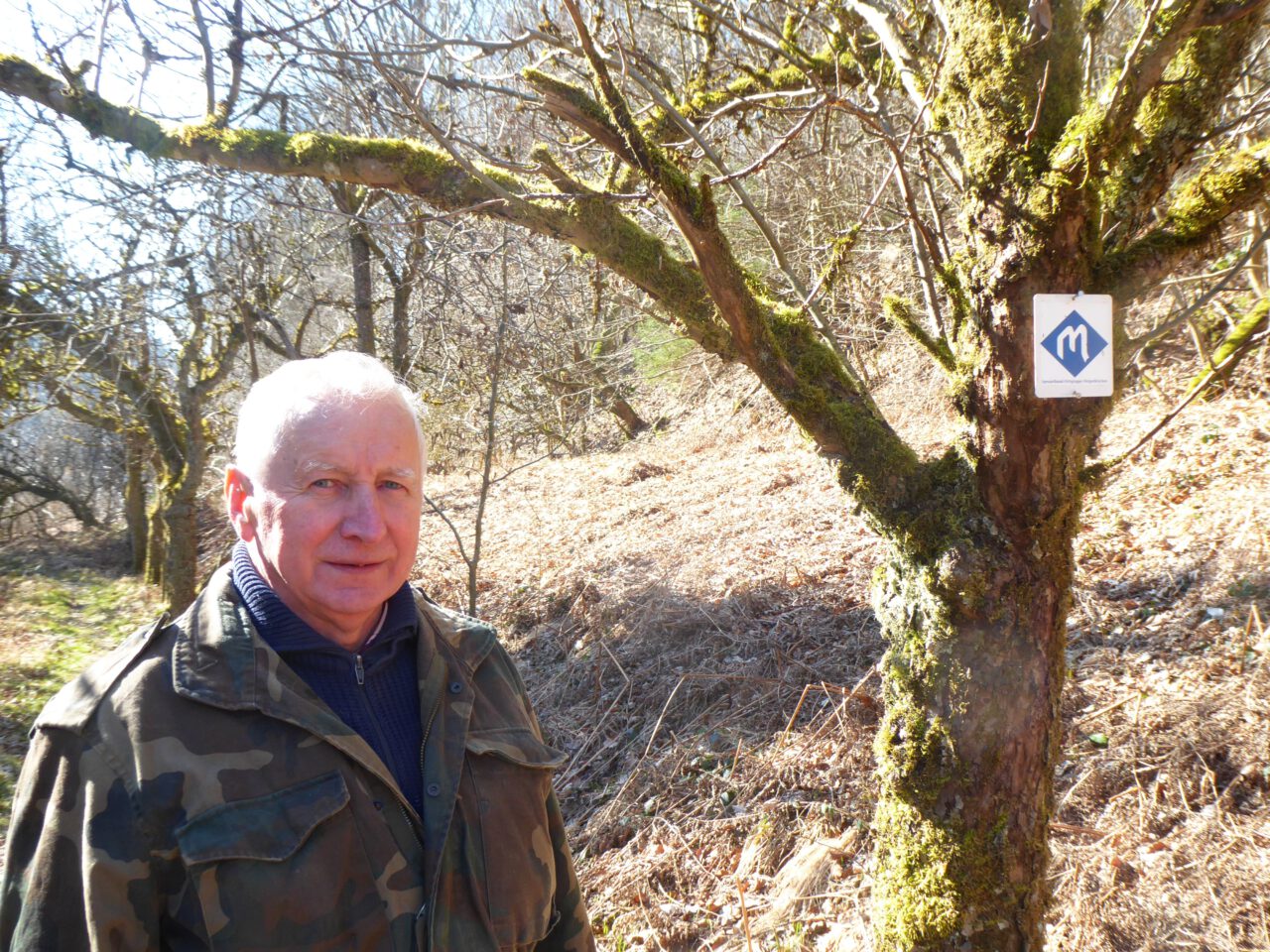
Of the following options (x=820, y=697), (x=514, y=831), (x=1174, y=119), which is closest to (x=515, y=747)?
(x=514, y=831)

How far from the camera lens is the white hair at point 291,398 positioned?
180 centimetres

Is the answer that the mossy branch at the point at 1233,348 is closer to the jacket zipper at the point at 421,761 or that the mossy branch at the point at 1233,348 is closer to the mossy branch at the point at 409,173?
the mossy branch at the point at 409,173

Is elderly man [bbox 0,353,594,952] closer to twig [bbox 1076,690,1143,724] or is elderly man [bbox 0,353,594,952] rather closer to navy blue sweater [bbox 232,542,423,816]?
navy blue sweater [bbox 232,542,423,816]

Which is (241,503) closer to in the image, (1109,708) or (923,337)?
(923,337)

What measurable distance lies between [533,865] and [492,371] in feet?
16.1

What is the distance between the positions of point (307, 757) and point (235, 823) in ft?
0.52

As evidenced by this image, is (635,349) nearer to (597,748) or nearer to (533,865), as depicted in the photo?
(597,748)

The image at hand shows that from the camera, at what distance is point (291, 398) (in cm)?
182

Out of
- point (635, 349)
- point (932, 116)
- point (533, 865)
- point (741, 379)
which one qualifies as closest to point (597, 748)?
point (533, 865)

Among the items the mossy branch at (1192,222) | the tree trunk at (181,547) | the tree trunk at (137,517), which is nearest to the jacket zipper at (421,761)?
the mossy branch at (1192,222)

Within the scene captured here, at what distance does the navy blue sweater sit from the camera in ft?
5.76

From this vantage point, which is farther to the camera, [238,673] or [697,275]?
[697,275]

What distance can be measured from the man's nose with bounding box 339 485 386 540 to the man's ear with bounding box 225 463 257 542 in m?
0.21

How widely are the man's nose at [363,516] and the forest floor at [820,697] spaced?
9.15ft
